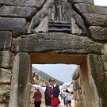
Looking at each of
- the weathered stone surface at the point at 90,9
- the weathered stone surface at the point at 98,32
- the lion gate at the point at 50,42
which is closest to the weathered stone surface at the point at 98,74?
the lion gate at the point at 50,42

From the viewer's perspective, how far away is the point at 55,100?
5387mm

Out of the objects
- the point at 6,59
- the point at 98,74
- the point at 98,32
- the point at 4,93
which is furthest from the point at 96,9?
the point at 4,93

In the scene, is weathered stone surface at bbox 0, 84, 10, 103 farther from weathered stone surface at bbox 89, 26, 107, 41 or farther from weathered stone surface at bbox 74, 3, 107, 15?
weathered stone surface at bbox 74, 3, 107, 15

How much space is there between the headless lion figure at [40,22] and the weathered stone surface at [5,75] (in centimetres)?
102

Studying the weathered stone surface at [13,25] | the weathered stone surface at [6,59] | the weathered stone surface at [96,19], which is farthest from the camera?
the weathered stone surface at [96,19]

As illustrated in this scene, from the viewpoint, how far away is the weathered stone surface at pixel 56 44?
4184 mm

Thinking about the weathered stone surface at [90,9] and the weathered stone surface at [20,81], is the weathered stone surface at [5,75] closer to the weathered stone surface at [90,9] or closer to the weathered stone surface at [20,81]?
the weathered stone surface at [20,81]

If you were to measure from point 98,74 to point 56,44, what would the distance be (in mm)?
1048

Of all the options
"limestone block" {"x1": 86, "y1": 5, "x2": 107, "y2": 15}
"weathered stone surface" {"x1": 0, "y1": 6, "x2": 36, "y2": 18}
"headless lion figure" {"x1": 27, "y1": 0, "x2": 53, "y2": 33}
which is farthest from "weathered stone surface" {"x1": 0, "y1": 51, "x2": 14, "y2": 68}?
"limestone block" {"x1": 86, "y1": 5, "x2": 107, "y2": 15}

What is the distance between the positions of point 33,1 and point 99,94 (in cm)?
252

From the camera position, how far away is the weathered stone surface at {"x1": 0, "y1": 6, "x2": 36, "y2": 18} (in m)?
4.49

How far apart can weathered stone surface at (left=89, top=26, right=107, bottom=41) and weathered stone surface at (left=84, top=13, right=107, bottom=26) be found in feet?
0.35

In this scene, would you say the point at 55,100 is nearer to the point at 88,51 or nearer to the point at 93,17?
the point at 88,51

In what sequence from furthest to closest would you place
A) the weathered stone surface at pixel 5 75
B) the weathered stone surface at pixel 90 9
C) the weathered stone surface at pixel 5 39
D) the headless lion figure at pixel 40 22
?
1. the weathered stone surface at pixel 90 9
2. the headless lion figure at pixel 40 22
3. the weathered stone surface at pixel 5 39
4. the weathered stone surface at pixel 5 75
